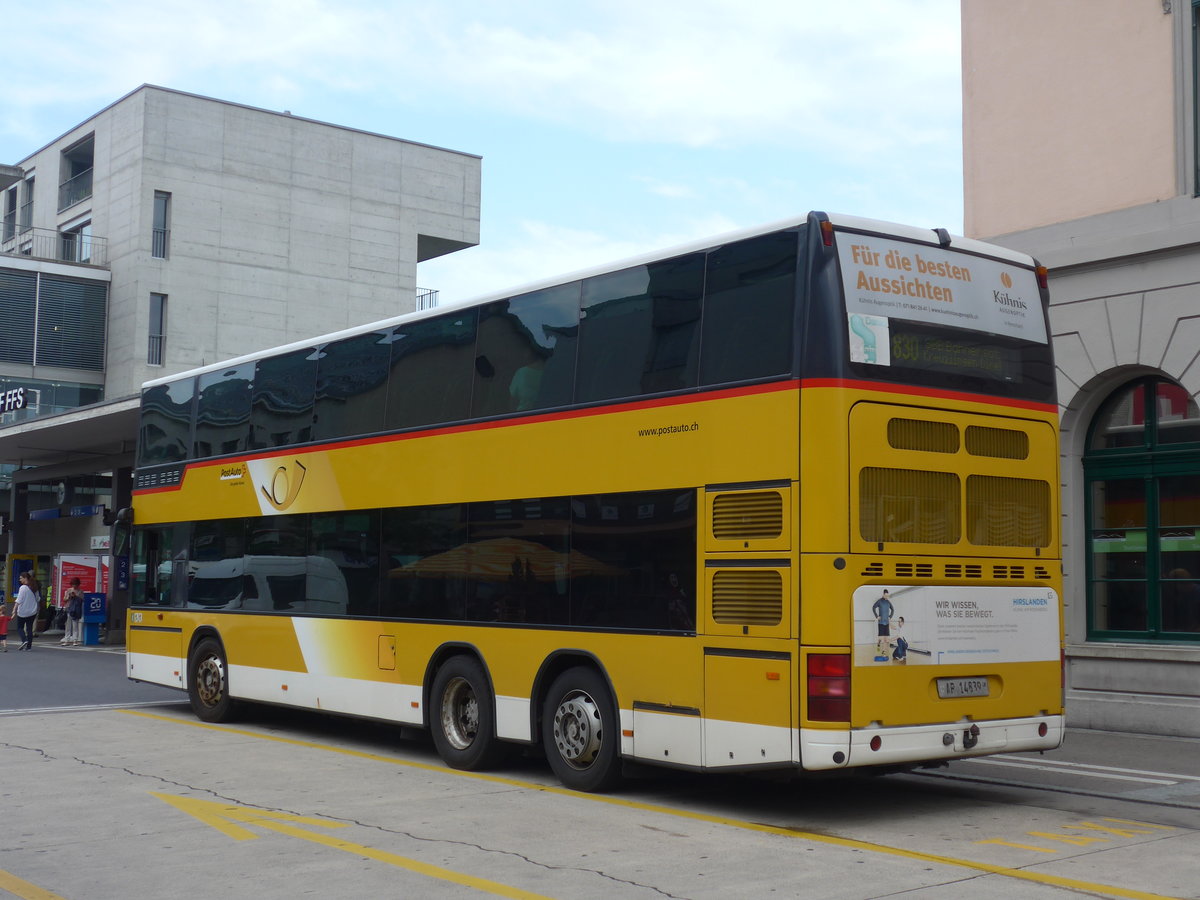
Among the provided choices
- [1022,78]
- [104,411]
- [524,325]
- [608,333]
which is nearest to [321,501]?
[524,325]

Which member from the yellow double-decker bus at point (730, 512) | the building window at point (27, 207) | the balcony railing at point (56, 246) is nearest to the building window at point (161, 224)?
the balcony railing at point (56, 246)

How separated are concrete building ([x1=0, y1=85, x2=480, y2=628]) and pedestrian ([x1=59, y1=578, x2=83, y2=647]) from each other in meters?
5.84

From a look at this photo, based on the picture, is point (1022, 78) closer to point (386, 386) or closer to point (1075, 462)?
point (1075, 462)

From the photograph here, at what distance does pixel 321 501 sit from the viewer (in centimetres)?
1433

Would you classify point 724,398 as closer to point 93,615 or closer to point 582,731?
point 582,731

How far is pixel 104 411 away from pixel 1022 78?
19.6 metres

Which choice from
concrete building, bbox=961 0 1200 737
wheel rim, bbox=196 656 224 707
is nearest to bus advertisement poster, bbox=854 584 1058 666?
concrete building, bbox=961 0 1200 737

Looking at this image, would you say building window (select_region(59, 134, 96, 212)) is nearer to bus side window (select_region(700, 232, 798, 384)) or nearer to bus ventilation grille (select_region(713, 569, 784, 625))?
bus side window (select_region(700, 232, 798, 384))

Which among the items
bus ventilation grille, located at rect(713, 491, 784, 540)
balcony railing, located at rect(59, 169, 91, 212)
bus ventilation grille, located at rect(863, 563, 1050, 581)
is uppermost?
balcony railing, located at rect(59, 169, 91, 212)

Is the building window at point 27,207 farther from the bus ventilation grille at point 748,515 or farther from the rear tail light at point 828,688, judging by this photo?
the rear tail light at point 828,688

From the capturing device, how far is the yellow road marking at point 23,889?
725cm

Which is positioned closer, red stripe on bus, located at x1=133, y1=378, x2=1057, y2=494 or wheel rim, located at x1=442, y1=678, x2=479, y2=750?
red stripe on bus, located at x1=133, y1=378, x2=1057, y2=494

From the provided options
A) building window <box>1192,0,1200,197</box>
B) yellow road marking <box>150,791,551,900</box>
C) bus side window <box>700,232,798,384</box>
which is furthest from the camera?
building window <box>1192,0,1200,197</box>

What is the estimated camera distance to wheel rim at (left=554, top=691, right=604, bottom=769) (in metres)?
10.8
